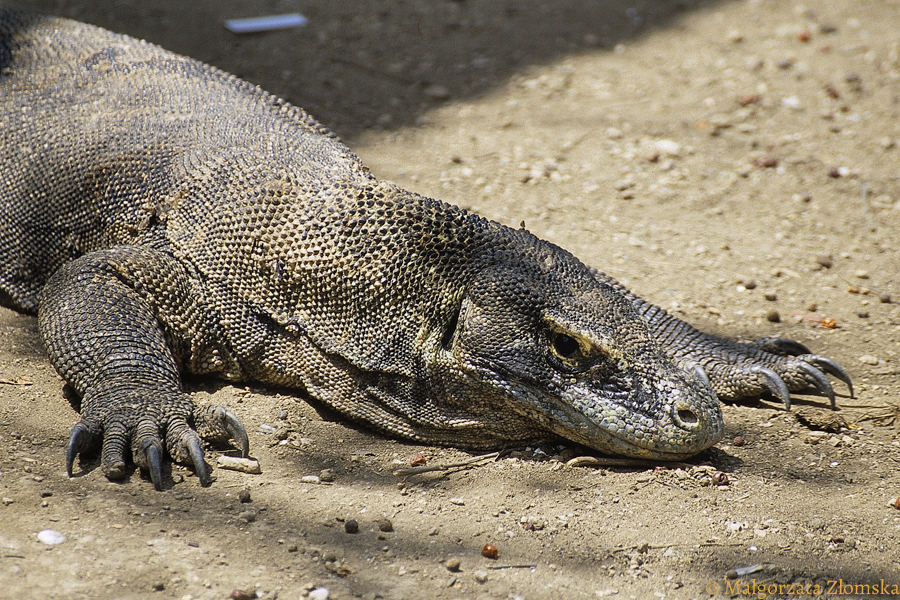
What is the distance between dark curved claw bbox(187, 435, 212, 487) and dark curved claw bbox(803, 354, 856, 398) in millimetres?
2893

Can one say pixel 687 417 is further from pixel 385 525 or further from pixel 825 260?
pixel 825 260

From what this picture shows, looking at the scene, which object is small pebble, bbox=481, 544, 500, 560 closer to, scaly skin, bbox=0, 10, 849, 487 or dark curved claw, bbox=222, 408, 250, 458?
scaly skin, bbox=0, 10, 849, 487

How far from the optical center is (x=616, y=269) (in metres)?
5.19

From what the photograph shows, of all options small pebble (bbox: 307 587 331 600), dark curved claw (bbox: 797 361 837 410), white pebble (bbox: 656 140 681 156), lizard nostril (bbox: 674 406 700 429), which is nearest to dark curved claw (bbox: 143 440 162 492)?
small pebble (bbox: 307 587 331 600)

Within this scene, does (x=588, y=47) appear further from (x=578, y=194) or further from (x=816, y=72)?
(x=578, y=194)

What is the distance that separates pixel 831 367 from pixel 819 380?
0.14 metres

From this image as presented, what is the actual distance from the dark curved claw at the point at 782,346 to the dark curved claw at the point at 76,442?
3.24 meters

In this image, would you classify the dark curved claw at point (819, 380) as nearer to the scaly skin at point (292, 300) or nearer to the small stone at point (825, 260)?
the scaly skin at point (292, 300)

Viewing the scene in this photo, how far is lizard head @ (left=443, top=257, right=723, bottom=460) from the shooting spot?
128 inches

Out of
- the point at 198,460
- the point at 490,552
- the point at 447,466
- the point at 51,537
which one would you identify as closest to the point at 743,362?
the point at 447,466

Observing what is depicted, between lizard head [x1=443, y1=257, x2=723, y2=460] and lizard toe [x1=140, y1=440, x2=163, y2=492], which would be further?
lizard head [x1=443, y1=257, x2=723, y2=460]

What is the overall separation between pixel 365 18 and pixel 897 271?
5653 mm

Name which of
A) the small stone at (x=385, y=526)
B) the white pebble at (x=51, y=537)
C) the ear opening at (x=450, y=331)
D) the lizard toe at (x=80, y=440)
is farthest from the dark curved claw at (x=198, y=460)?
the ear opening at (x=450, y=331)

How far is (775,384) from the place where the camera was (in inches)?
156
